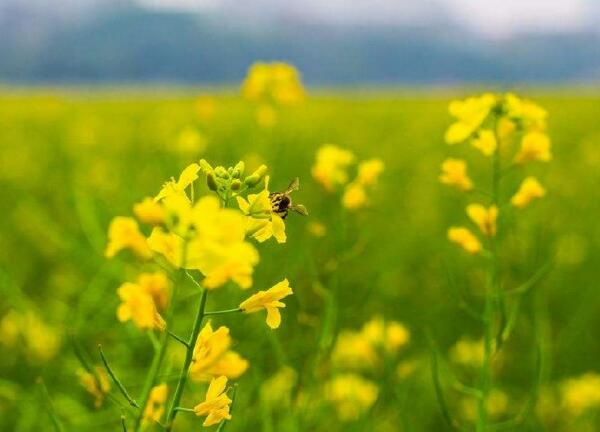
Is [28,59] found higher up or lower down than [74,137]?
lower down

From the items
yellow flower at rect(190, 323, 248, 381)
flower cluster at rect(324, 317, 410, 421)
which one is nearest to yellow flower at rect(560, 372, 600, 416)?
flower cluster at rect(324, 317, 410, 421)

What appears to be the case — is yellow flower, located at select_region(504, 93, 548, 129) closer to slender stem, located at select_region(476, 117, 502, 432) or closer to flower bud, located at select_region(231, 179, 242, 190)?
slender stem, located at select_region(476, 117, 502, 432)

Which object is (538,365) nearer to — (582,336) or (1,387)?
(1,387)

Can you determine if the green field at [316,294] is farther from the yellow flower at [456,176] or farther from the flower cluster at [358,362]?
the yellow flower at [456,176]

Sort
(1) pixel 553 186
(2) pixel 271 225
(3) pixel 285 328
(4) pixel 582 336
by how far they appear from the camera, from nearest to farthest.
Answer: (2) pixel 271 225 < (3) pixel 285 328 < (4) pixel 582 336 < (1) pixel 553 186

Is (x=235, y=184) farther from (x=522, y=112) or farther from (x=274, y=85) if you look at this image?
(x=274, y=85)

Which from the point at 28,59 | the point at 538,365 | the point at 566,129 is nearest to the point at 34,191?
the point at 538,365
